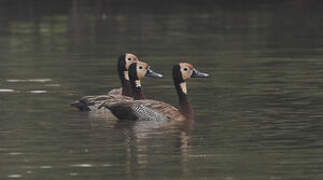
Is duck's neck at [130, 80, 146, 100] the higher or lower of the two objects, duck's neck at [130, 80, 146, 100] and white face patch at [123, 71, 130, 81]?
the lower

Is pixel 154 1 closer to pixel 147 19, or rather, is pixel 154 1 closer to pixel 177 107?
pixel 147 19

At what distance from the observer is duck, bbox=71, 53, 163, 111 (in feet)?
77.6

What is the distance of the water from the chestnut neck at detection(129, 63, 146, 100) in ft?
2.10

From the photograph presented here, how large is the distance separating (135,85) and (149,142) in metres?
5.05

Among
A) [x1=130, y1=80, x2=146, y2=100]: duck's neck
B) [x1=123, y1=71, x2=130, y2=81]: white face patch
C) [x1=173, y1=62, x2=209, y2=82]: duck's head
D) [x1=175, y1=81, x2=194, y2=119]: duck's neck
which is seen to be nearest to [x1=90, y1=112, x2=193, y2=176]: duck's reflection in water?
[x1=175, y1=81, x2=194, y2=119]: duck's neck

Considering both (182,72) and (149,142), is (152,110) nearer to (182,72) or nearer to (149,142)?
(182,72)

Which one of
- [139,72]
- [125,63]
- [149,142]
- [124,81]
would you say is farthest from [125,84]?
[149,142]

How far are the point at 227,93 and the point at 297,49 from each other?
33.8ft

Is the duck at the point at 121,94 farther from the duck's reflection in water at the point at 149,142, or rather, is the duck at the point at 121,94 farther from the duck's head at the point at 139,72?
the duck's reflection in water at the point at 149,142

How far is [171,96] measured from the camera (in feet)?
84.2

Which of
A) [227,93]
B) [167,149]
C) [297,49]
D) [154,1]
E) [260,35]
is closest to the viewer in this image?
[167,149]

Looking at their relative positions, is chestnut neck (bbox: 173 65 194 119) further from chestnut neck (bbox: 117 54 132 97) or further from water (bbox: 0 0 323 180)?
chestnut neck (bbox: 117 54 132 97)

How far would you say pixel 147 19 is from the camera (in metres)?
49.2

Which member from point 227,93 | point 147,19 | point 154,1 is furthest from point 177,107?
point 154,1
